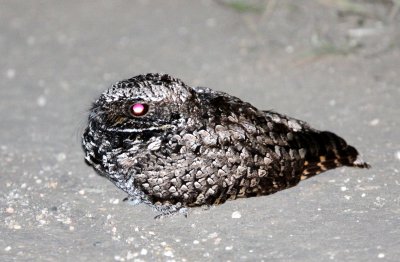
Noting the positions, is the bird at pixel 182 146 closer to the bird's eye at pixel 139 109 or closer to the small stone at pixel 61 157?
the bird's eye at pixel 139 109

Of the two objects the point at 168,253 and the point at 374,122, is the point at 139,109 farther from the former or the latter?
the point at 374,122

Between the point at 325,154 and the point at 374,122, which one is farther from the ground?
the point at 374,122

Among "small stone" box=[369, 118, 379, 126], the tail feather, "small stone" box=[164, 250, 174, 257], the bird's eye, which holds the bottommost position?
"small stone" box=[164, 250, 174, 257]

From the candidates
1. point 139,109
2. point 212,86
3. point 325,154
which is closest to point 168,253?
point 139,109

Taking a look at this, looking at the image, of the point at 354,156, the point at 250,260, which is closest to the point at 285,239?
the point at 250,260

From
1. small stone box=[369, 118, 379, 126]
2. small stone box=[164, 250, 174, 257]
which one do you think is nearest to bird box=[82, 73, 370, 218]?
small stone box=[164, 250, 174, 257]

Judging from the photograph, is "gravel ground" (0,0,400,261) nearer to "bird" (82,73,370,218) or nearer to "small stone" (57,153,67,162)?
"small stone" (57,153,67,162)
